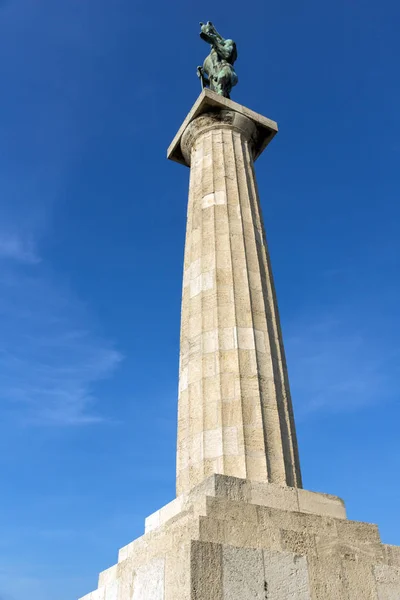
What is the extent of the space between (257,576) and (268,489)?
6.65ft

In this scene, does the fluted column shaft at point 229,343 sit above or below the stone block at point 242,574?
above

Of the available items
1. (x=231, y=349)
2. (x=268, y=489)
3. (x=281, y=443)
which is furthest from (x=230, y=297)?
(x=268, y=489)

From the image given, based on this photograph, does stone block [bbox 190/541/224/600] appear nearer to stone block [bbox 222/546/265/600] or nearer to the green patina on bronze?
stone block [bbox 222/546/265/600]

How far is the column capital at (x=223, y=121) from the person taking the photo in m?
19.0

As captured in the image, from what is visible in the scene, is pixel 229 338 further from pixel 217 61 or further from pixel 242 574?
pixel 217 61

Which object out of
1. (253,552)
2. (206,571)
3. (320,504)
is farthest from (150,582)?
(320,504)

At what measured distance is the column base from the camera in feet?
30.3

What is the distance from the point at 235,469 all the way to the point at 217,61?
15.4 m

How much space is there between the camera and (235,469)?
11945 millimetres

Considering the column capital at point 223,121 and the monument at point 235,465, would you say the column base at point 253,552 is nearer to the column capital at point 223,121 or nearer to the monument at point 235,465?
the monument at point 235,465

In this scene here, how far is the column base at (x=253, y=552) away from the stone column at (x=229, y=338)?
1.01 meters

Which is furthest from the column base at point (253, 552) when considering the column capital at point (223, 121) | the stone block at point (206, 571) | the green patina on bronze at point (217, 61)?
the green patina on bronze at point (217, 61)

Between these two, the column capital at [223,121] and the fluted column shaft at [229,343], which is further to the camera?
the column capital at [223,121]

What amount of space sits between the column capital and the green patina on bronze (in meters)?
2.02
